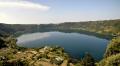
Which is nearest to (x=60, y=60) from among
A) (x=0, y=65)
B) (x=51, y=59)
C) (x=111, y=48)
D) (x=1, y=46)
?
(x=51, y=59)

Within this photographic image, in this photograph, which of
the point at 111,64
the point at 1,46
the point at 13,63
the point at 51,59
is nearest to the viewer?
the point at 111,64

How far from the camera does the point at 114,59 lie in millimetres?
42094

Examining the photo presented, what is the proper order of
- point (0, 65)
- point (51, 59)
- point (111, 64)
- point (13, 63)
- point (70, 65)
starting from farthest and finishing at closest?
point (51, 59)
point (70, 65)
point (13, 63)
point (0, 65)
point (111, 64)

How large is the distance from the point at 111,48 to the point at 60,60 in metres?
21.9

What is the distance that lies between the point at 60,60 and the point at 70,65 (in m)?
5.23

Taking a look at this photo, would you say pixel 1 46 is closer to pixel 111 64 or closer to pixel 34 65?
pixel 34 65

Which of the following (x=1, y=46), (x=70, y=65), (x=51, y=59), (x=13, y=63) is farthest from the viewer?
(x=1, y=46)

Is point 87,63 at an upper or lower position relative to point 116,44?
lower

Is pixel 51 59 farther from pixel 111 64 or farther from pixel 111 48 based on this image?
pixel 111 64

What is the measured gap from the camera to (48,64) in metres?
67.6

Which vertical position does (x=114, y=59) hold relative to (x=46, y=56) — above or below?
above

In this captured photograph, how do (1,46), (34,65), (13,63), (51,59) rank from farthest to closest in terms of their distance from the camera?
(1,46) < (51,59) < (34,65) < (13,63)

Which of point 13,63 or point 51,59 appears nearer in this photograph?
point 13,63

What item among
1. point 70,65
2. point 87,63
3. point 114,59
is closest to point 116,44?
point 87,63
